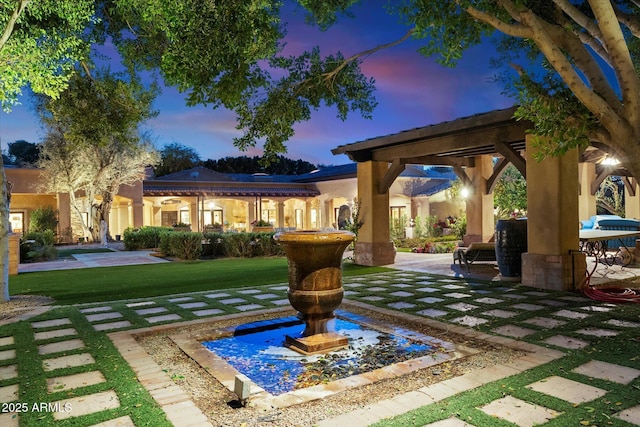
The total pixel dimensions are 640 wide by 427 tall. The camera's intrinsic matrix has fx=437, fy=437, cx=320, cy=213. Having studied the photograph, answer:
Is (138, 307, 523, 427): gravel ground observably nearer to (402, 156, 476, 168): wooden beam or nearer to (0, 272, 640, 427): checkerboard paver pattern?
(0, 272, 640, 427): checkerboard paver pattern

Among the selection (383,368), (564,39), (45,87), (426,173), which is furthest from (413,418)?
(426,173)

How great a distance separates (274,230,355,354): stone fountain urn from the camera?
15.2 ft

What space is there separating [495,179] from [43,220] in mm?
20873

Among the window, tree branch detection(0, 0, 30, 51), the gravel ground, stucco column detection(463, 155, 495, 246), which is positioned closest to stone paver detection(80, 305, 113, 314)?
the gravel ground

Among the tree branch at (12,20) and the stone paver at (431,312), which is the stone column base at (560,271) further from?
the tree branch at (12,20)

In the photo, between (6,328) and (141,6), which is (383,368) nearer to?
(6,328)

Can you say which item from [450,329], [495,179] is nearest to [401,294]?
[450,329]

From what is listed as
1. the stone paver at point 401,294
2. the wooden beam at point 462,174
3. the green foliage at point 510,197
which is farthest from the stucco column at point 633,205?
the stone paver at point 401,294

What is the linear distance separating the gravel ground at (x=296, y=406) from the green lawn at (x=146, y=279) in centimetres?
410

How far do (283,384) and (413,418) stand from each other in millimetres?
1265

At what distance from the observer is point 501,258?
9.44 metres

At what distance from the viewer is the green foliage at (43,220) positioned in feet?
70.3

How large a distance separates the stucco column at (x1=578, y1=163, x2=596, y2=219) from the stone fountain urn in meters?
14.3

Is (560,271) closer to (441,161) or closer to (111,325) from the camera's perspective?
(441,161)
